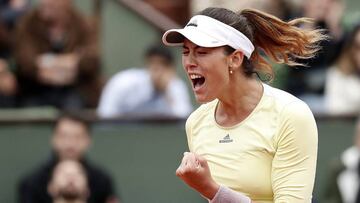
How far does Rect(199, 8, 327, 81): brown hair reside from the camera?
175 inches

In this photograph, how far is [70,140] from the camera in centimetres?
872

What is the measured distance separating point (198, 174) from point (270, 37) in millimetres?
696

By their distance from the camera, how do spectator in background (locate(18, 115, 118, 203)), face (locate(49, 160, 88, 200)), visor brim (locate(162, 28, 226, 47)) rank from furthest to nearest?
1. spectator in background (locate(18, 115, 118, 203))
2. face (locate(49, 160, 88, 200))
3. visor brim (locate(162, 28, 226, 47))

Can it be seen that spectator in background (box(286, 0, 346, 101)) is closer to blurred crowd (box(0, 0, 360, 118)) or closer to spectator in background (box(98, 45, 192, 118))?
blurred crowd (box(0, 0, 360, 118))

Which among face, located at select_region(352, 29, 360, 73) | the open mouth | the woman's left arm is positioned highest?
the open mouth

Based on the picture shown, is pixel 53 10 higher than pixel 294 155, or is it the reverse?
pixel 294 155

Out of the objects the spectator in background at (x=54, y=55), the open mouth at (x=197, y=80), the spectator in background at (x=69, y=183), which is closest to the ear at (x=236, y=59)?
the open mouth at (x=197, y=80)

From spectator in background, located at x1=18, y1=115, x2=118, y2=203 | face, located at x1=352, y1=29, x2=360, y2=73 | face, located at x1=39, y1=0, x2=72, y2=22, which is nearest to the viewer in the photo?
spectator in background, located at x1=18, y1=115, x2=118, y2=203

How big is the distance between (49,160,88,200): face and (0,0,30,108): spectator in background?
3.35 feet

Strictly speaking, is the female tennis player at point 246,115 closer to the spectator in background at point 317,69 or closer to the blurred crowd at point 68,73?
the blurred crowd at point 68,73

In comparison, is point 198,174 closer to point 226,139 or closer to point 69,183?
point 226,139

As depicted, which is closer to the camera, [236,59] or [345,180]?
[236,59]

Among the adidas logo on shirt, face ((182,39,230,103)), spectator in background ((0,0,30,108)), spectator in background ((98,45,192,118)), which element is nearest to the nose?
face ((182,39,230,103))

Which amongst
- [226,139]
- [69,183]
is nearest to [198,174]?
[226,139]
